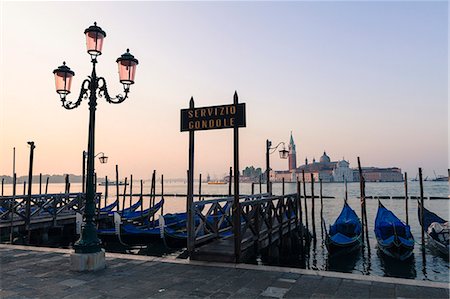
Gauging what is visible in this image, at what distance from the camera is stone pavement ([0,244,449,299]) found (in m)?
4.84

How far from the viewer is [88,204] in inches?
271

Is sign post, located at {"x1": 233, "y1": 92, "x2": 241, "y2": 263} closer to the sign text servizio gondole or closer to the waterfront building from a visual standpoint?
the sign text servizio gondole

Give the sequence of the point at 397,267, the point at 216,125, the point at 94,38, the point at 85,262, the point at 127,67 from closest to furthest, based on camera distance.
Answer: the point at 85,262 < the point at 94,38 < the point at 127,67 < the point at 216,125 < the point at 397,267

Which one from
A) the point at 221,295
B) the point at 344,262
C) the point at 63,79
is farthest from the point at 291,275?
the point at 344,262

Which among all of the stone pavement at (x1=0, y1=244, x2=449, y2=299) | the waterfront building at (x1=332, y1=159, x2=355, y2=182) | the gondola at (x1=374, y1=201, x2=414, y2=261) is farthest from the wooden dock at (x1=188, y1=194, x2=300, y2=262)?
the waterfront building at (x1=332, y1=159, x2=355, y2=182)

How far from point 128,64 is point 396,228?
1238cm

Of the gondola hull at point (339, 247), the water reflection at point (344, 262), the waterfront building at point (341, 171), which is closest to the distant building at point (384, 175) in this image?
the waterfront building at point (341, 171)

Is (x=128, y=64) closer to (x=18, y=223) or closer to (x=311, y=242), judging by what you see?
(x=18, y=223)

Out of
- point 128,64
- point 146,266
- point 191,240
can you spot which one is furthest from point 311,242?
point 128,64

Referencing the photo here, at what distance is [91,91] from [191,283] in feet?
15.0

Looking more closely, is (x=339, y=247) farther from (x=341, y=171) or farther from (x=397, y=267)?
(x=341, y=171)

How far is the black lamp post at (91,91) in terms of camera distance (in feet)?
21.9

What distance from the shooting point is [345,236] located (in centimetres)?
1459

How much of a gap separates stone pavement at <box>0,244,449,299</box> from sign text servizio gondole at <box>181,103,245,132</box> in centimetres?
300
